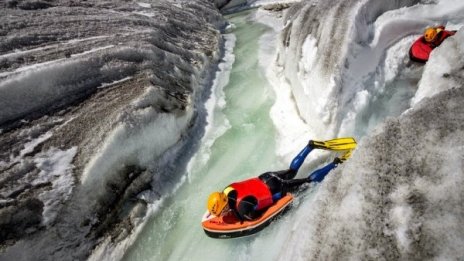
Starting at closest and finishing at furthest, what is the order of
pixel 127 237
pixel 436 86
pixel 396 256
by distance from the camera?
pixel 396 256, pixel 436 86, pixel 127 237

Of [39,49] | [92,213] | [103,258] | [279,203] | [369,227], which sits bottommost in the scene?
[103,258]

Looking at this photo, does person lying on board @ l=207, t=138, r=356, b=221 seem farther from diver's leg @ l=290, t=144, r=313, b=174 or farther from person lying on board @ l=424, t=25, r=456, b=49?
person lying on board @ l=424, t=25, r=456, b=49

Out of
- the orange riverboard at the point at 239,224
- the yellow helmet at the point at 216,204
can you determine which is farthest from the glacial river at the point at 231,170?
the yellow helmet at the point at 216,204

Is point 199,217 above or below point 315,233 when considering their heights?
below

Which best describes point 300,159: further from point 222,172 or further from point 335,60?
point 335,60

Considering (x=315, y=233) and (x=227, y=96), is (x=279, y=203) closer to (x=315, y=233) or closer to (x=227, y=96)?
(x=315, y=233)

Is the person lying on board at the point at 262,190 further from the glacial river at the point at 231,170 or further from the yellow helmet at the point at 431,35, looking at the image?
the yellow helmet at the point at 431,35

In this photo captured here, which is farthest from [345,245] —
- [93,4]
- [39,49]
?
[93,4]

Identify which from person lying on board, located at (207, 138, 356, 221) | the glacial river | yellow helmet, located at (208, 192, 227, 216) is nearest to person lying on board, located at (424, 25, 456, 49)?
the glacial river
